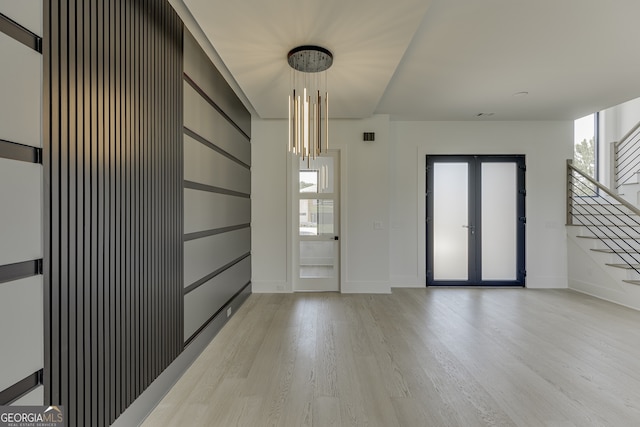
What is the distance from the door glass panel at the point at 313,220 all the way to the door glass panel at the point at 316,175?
0.21 metres

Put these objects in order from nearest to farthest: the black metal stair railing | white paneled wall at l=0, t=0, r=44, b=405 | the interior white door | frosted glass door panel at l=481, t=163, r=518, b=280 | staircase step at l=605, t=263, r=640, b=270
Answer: white paneled wall at l=0, t=0, r=44, b=405, staircase step at l=605, t=263, r=640, b=270, the black metal stair railing, the interior white door, frosted glass door panel at l=481, t=163, r=518, b=280

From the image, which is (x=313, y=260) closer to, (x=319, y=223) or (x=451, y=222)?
(x=319, y=223)

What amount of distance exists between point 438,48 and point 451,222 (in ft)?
10.8

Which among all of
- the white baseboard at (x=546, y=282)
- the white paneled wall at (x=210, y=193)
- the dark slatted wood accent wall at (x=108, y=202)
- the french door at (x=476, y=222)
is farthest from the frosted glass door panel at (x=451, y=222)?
the dark slatted wood accent wall at (x=108, y=202)

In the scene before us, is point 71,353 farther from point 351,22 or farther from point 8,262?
point 351,22

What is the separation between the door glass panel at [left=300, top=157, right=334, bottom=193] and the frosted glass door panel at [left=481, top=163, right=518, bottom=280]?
2.86 metres

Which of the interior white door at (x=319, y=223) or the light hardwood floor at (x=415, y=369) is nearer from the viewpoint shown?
the light hardwood floor at (x=415, y=369)

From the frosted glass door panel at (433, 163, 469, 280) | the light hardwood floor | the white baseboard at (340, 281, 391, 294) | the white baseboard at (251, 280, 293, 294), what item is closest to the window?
the frosted glass door panel at (433, 163, 469, 280)

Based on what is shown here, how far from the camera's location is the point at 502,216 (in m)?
5.45

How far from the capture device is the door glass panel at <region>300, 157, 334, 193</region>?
16.7 ft

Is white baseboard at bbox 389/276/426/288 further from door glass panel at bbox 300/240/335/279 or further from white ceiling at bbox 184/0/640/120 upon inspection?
white ceiling at bbox 184/0/640/120

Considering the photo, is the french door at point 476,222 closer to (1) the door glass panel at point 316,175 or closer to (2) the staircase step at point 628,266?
(2) the staircase step at point 628,266

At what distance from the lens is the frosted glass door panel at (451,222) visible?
5.45 metres

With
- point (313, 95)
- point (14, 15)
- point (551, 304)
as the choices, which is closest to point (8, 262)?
point (14, 15)
